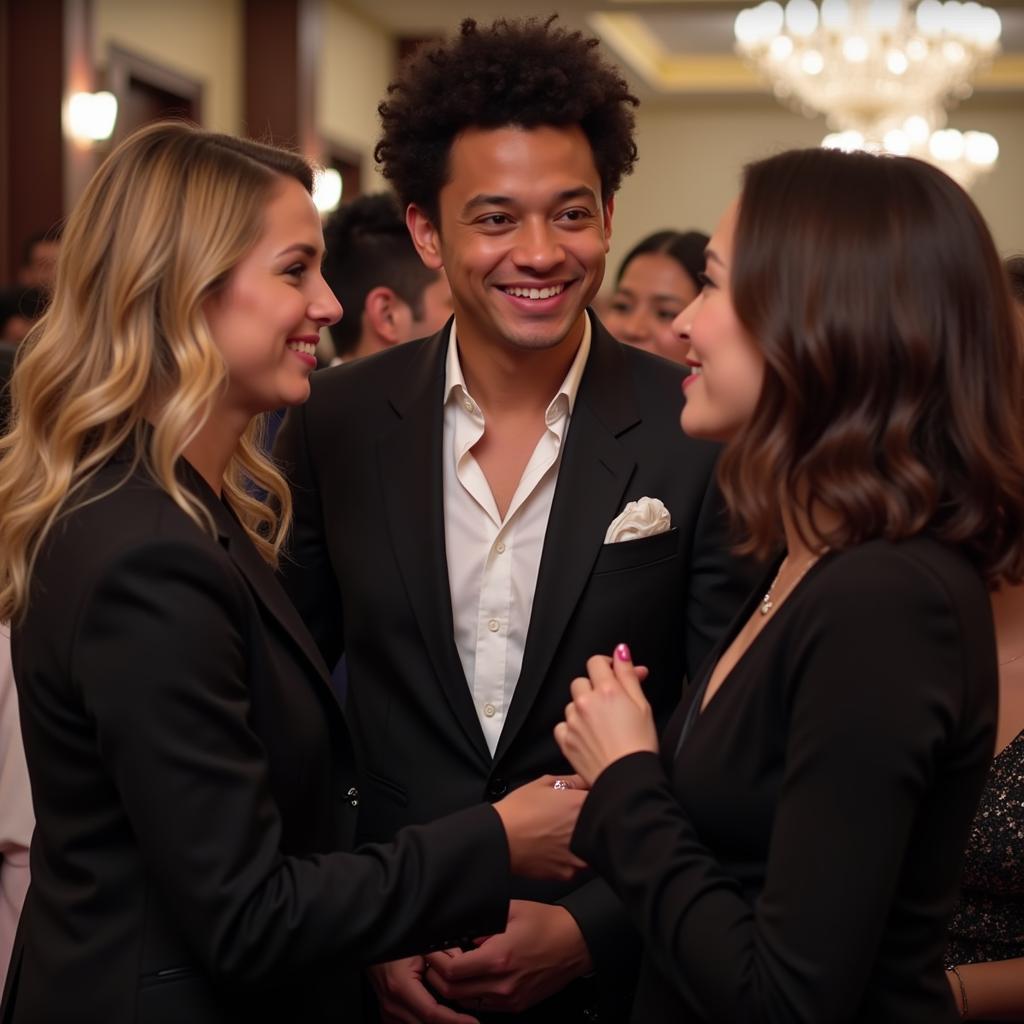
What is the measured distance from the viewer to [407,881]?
1587mm

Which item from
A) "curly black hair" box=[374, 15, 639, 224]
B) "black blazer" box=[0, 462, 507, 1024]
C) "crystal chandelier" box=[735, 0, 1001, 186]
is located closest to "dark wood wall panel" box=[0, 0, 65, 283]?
"crystal chandelier" box=[735, 0, 1001, 186]

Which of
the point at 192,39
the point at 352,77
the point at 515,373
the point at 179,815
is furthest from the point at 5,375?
the point at 352,77

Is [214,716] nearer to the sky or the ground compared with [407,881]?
nearer to the sky

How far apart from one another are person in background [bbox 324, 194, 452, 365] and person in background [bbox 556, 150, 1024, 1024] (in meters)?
2.63

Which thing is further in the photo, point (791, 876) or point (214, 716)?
point (214, 716)

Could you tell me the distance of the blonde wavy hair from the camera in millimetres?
1587

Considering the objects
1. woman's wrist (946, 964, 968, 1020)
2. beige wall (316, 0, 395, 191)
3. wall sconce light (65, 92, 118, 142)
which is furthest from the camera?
beige wall (316, 0, 395, 191)

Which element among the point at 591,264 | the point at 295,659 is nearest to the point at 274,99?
the point at 591,264

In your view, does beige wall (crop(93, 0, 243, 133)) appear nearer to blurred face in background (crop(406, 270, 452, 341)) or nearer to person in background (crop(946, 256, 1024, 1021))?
blurred face in background (crop(406, 270, 452, 341))

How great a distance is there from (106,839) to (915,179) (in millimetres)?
1101

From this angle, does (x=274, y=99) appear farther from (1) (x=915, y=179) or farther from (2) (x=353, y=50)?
(1) (x=915, y=179)

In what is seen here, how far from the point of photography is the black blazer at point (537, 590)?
6.88 feet

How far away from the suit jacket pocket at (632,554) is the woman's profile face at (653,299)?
2.25m

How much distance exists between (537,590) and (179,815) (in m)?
0.81
